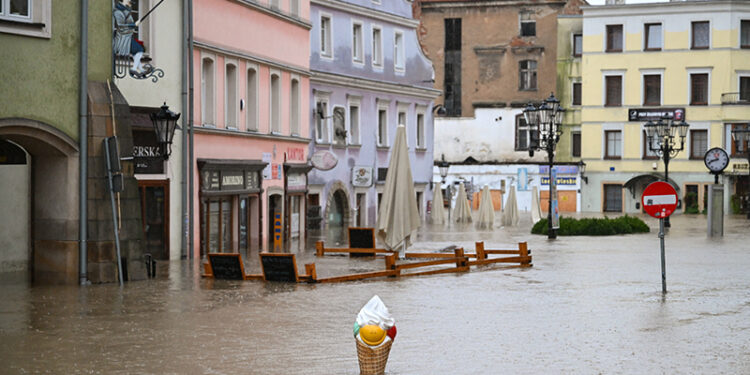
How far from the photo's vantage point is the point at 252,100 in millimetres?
35219

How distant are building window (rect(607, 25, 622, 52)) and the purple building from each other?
19.6 metres

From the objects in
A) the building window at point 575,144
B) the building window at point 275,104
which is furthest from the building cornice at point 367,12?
the building window at point 575,144

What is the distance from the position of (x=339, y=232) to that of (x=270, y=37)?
1069cm

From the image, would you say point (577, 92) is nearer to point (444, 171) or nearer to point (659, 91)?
point (659, 91)

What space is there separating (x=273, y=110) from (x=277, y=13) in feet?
10.4

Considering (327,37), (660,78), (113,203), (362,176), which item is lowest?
(113,203)

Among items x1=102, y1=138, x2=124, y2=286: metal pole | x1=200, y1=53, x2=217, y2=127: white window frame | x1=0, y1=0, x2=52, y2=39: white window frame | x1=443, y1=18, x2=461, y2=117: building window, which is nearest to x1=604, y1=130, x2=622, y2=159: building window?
x1=443, y1=18, x2=461, y2=117: building window

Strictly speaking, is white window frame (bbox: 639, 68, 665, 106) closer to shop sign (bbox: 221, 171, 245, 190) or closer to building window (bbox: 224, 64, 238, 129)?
shop sign (bbox: 221, 171, 245, 190)

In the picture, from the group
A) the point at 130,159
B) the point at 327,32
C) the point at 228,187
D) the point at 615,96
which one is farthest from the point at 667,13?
the point at 130,159

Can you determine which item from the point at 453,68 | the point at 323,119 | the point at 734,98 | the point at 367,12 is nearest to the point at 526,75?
the point at 453,68

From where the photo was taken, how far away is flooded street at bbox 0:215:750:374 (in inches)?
479

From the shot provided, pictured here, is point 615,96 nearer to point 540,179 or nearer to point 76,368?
point 540,179

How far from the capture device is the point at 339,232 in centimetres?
4453

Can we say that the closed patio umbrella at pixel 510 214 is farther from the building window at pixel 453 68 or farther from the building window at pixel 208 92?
the building window at pixel 453 68
